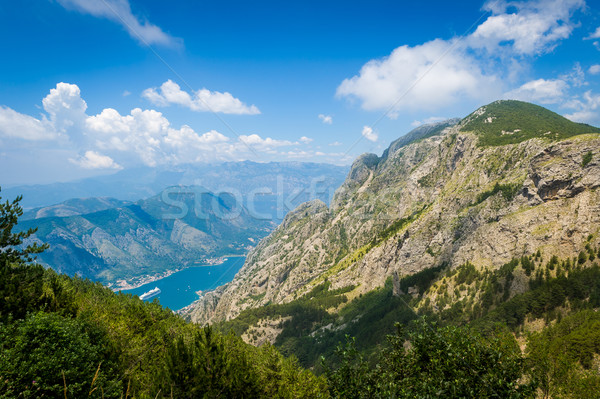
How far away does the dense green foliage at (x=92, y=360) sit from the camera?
15.0 m

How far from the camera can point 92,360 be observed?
1805 centimetres

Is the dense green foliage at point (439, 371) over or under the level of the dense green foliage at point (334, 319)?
over

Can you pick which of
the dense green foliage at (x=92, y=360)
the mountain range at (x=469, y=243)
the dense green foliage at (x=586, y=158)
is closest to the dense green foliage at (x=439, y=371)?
the dense green foliage at (x=92, y=360)

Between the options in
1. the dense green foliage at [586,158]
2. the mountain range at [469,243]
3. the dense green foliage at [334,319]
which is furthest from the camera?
the dense green foliage at [334,319]

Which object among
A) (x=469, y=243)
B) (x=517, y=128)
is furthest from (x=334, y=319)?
(x=517, y=128)

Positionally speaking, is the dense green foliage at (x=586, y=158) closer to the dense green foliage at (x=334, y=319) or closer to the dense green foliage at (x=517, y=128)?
the dense green foliage at (x=517, y=128)

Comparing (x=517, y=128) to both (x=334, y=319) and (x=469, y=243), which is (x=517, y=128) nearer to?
(x=469, y=243)

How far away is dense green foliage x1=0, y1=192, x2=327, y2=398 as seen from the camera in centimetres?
1503

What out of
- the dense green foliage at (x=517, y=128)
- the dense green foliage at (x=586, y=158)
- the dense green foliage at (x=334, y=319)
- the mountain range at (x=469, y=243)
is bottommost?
the dense green foliage at (x=334, y=319)

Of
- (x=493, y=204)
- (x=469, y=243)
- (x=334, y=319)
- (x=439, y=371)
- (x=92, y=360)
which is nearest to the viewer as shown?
(x=439, y=371)

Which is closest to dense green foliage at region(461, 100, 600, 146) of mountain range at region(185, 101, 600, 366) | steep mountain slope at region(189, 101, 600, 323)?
steep mountain slope at region(189, 101, 600, 323)

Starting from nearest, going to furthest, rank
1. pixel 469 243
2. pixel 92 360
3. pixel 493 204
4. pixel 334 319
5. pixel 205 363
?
pixel 205 363, pixel 92 360, pixel 469 243, pixel 493 204, pixel 334 319

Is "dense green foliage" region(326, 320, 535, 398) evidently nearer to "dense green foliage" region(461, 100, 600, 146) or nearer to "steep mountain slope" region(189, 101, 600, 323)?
"steep mountain slope" region(189, 101, 600, 323)

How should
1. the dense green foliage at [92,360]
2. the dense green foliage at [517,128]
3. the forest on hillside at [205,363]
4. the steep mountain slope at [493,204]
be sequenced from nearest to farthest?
the forest on hillside at [205,363], the dense green foliage at [92,360], the steep mountain slope at [493,204], the dense green foliage at [517,128]
